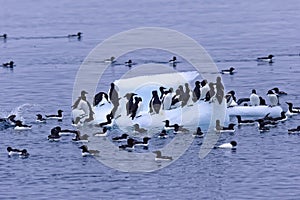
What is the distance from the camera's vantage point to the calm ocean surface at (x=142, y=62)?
26.8m

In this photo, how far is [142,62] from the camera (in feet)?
163

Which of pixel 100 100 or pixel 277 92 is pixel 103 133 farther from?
pixel 277 92

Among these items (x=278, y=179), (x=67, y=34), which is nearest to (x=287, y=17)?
(x=67, y=34)

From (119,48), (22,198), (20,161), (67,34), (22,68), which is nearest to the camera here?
(22,198)

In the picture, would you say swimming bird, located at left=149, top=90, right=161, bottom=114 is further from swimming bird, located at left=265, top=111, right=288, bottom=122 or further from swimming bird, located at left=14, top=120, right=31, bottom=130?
swimming bird, located at left=14, top=120, right=31, bottom=130

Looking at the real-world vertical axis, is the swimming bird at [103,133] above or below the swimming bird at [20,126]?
below

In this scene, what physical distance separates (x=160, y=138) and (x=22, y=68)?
18817mm

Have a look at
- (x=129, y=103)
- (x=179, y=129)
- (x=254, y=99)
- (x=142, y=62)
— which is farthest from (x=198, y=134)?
(x=142, y=62)

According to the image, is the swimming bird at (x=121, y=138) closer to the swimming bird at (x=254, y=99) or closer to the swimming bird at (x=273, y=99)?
the swimming bird at (x=254, y=99)

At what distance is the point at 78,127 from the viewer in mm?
33781

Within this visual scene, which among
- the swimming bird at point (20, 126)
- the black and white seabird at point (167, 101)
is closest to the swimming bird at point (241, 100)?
the black and white seabird at point (167, 101)

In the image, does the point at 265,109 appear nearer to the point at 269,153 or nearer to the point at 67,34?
the point at 269,153

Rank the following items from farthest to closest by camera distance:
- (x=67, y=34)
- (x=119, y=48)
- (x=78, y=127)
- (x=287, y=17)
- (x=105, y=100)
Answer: (x=287, y=17) → (x=67, y=34) → (x=119, y=48) → (x=105, y=100) → (x=78, y=127)

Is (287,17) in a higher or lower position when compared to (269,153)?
higher
